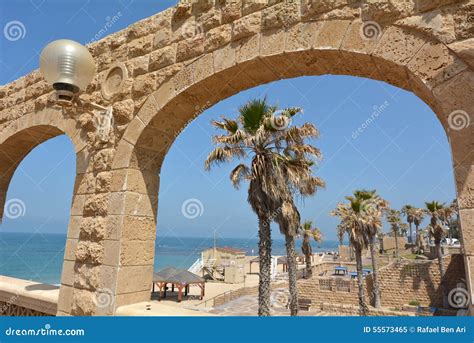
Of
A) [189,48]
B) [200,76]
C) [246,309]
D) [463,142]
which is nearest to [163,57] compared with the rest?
[189,48]

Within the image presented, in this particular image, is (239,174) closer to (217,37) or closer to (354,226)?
(217,37)

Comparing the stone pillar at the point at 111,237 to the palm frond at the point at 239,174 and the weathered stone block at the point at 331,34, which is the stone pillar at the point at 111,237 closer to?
the weathered stone block at the point at 331,34

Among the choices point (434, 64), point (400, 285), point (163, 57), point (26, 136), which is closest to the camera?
point (434, 64)

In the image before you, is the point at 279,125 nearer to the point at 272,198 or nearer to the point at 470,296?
the point at 272,198

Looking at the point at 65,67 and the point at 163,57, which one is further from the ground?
the point at 163,57

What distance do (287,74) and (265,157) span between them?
5416 mm

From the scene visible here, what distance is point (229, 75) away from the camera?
2.85 metres

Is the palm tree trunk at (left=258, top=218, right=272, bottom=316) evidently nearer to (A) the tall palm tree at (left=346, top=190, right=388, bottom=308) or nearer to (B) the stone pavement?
(B) the stone pavement

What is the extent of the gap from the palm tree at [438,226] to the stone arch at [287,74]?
22092 mm

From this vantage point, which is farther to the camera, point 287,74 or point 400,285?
point 400,285

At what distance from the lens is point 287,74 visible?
283 cm

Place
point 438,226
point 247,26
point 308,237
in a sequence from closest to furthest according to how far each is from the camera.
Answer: point 247,26
point 438,226
point 308,237

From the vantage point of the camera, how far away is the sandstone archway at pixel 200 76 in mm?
1983
